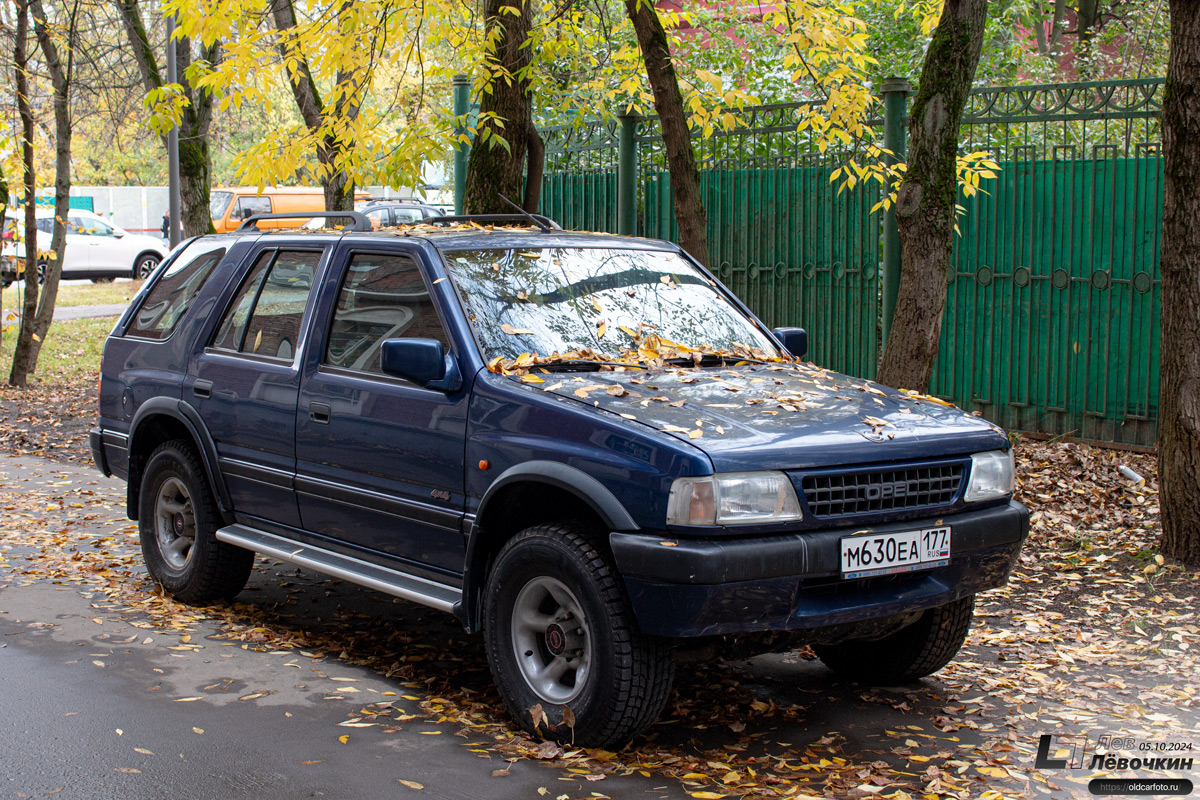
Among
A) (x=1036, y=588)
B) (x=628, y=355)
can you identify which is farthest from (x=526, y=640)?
(x=1036, y=588)

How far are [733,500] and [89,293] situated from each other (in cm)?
2848

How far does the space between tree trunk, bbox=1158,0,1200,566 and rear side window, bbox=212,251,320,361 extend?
4.36 meters

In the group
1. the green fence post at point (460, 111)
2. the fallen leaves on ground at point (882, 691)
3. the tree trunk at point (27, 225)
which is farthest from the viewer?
the tree trunk at point (27, 225)

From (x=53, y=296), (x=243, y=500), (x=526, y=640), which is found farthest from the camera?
(x=53, y=296)

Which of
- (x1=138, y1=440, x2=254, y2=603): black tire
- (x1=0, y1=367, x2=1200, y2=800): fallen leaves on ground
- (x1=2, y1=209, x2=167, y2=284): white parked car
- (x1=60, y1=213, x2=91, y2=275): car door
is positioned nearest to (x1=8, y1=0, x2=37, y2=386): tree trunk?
(x1=0, y1=367, x2=1200, y2=800): fallen leaves on ground

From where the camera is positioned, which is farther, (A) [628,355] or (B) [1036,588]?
(B) [1036,588]

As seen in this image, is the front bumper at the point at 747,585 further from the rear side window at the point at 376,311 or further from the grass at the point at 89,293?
the grass at the point at 89,293

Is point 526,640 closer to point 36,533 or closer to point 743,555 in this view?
point 743,555

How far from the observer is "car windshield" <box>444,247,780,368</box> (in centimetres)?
505

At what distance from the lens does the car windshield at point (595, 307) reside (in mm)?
5047

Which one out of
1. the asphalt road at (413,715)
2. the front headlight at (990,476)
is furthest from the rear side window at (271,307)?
the front headlight at (990,476)

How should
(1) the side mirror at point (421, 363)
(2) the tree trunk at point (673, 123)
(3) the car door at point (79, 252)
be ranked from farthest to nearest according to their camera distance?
(3) the car door at point (79, 252) < (2) the tree trunk at point (673, 123) < (1) the side mirror at point (421, 363)

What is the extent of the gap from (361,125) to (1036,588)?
6.06m

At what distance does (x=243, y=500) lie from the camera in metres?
5.95
